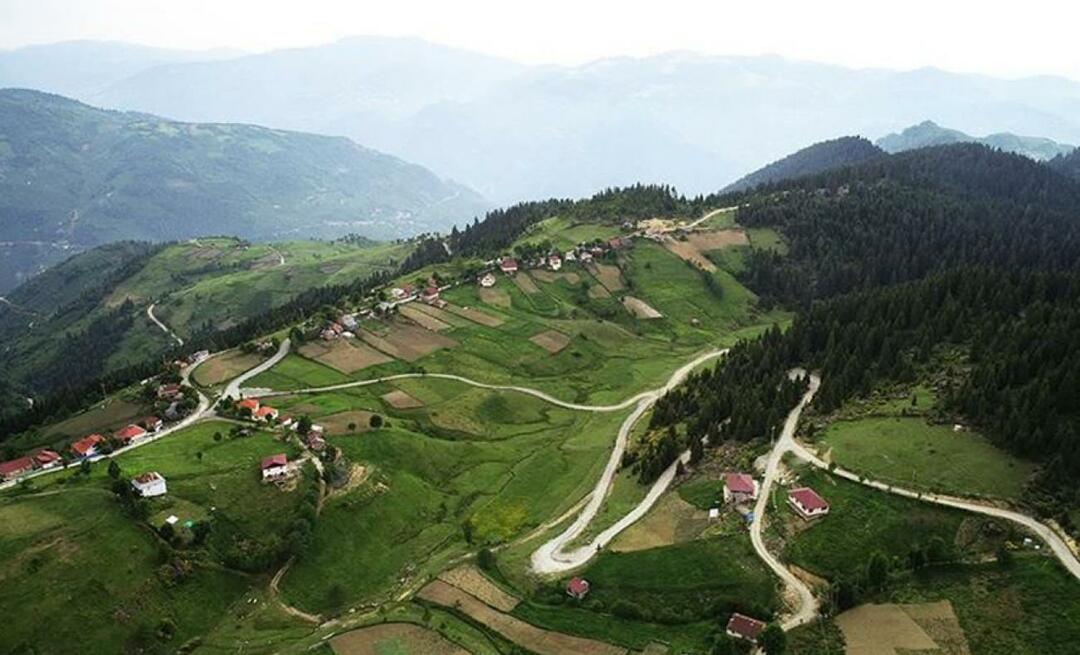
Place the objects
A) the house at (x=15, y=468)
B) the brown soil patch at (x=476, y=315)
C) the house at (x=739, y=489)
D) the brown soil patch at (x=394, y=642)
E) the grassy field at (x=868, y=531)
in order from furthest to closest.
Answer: the brown soil patch at (x=476, y=315) → the house at (x=15, y=468) → the house at (x=739, y=489) → the grassy field at (x=868, y=531) → the brown soil patch at (x=394, y=642)

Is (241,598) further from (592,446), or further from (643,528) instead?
(592,446)

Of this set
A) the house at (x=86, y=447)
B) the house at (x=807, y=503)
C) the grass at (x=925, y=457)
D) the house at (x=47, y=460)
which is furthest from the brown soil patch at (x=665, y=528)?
the house at (x=47, y=460)

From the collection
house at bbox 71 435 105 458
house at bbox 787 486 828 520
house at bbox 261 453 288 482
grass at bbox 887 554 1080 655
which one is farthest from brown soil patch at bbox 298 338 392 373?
grass at bbox 887 554 1080 655

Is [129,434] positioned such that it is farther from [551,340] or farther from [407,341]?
[551,340]

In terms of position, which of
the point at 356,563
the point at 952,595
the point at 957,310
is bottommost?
the point at 356,563

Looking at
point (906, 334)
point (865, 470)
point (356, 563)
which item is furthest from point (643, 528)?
point (906, 334)

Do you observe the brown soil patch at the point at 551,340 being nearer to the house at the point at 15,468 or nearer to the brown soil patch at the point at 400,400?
the brown soil patch at the point at 400,400
